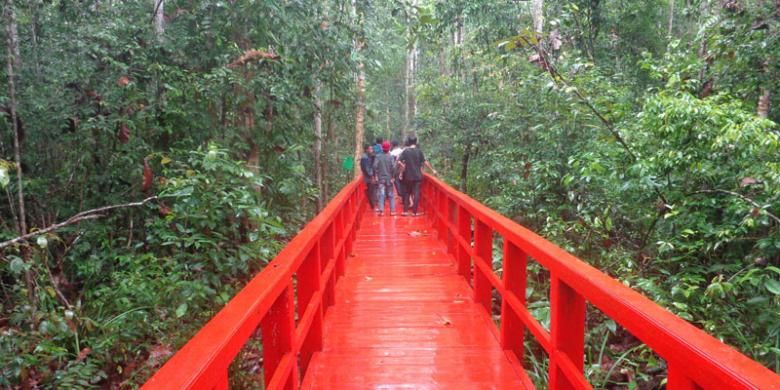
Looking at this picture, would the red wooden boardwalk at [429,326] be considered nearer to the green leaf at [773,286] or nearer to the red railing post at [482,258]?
the red railing post at [482,258]

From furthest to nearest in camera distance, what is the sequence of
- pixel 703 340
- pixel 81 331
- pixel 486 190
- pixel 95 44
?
1. pixel 486 190
2. pixel 95 44
3. pixel 81 331
4. pixel 703 340

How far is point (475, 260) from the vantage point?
4.90 m

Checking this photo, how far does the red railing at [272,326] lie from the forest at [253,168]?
129 cm

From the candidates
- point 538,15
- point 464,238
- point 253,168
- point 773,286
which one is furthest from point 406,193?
point 773,286

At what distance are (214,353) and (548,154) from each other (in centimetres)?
743

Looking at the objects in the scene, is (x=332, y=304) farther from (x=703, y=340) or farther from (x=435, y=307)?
(x=703, y=340)

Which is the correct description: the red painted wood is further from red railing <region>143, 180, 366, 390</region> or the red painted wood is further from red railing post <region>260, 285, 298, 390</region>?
red railing post <region>260, 285, 298, 390</region>

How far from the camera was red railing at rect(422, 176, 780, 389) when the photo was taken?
1377 millimetres

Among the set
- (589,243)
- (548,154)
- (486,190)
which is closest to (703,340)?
(589,243)

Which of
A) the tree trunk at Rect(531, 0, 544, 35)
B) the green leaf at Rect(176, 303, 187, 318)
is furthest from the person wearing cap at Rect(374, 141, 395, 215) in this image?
the green leaf at Rect(176, 303, 187, 318)

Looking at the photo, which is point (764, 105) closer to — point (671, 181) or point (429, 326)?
point (671, 181)

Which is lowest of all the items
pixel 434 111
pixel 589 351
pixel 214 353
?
pixel 589 351

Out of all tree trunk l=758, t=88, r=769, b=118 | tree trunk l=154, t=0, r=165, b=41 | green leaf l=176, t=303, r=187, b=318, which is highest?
tree trunk l=154, t=0, r=165, b=41

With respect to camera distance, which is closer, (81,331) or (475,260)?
(475,260)
